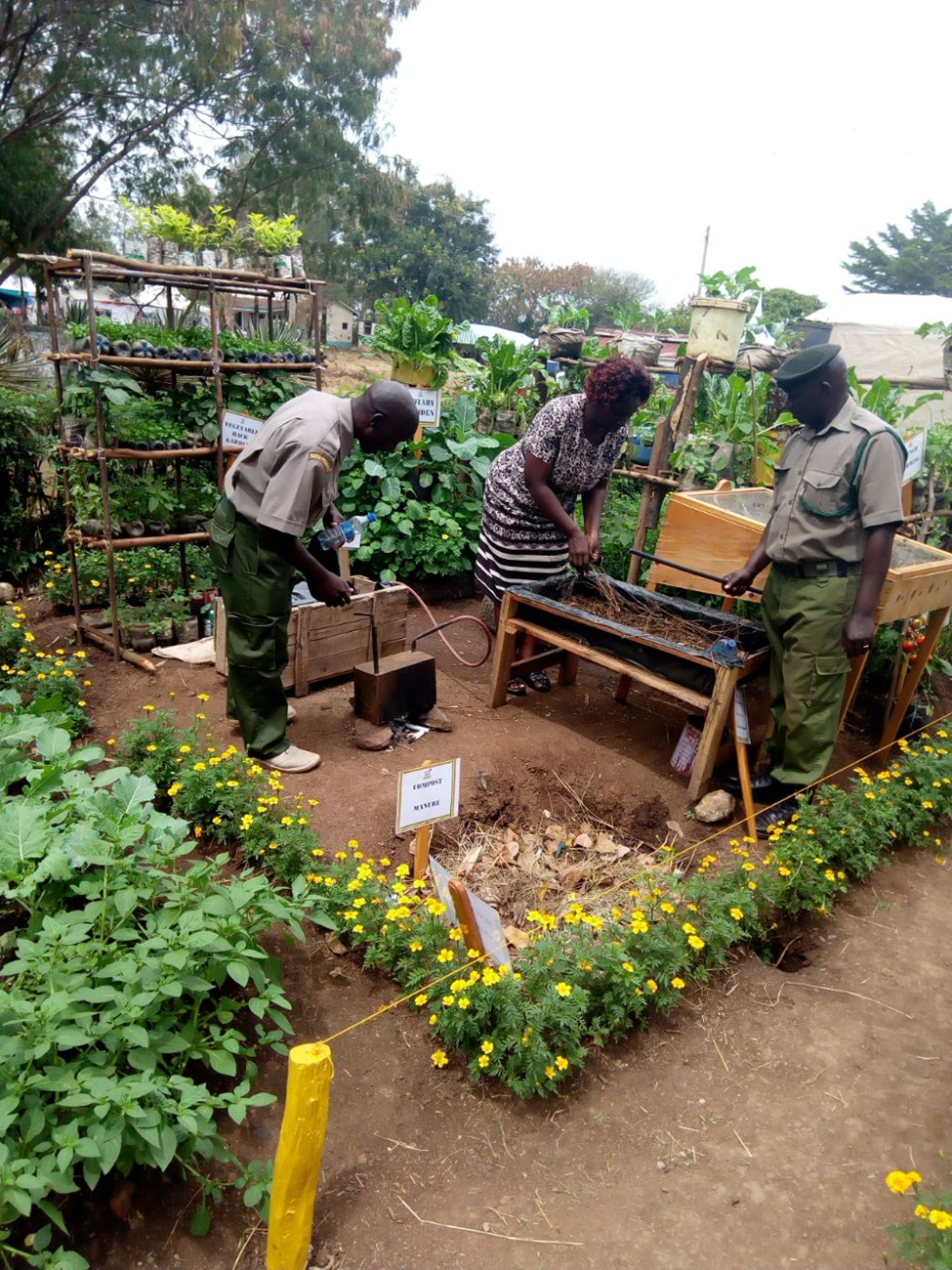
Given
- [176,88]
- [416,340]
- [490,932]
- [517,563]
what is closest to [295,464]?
[517,563]

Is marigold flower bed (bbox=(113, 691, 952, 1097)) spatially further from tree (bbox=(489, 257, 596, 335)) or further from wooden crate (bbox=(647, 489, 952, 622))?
tree (bbox=(489, 257, 596, 335))

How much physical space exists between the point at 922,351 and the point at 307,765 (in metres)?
13.4

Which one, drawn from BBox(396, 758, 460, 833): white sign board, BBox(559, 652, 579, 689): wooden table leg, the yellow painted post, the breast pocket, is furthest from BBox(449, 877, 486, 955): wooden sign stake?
BBox(559, 652, 579, 689): wooden table leg

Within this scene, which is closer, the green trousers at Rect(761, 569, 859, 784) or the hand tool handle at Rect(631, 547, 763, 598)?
the green trousers at Rect(761, 569, 859, 784)

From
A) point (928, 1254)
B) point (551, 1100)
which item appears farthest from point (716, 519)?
point (928, 1254)

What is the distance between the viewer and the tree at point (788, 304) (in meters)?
32.5

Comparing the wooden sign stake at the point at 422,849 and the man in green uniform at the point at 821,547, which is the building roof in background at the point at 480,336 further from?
the wooden sign stake at the point at 422,849

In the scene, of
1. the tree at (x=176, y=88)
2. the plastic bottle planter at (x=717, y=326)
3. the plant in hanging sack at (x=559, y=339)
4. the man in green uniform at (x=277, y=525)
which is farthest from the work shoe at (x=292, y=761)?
the tree at (x=176, y=88)

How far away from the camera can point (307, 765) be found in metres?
4.12

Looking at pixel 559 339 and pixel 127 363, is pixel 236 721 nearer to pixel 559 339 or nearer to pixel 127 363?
pixel 127 363

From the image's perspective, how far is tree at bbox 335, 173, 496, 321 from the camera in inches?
1426

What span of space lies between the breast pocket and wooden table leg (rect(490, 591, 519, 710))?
1.72m

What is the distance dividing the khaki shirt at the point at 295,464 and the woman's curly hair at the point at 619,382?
1.41m

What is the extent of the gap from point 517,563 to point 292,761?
182cm
